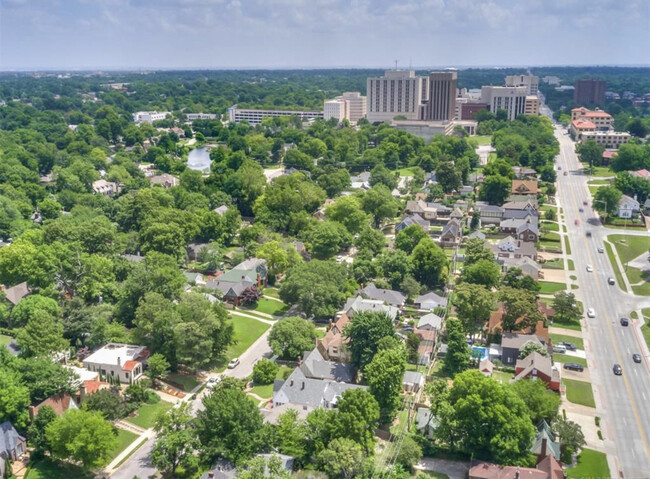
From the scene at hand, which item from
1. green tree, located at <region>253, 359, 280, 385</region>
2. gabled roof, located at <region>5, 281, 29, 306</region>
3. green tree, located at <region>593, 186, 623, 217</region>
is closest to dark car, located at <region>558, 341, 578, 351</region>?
green tree, located at <region>253, 359, 280, 385</region>

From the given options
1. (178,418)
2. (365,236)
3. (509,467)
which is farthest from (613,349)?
(178,418)

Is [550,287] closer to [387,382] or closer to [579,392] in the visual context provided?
[579,392]

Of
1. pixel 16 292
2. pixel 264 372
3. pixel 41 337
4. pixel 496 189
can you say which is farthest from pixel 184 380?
pixel 496 189

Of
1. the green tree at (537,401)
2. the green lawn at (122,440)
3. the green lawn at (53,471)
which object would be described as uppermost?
the green tree at (537,401)

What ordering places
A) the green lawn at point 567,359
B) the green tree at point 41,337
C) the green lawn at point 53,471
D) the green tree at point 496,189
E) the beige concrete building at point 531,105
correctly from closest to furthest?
the green lawn at point 53,471, the green tree at point 41,337, the green lawn at point 567,359, the green tree at point 496,189, the beige concrete building at point 531,105

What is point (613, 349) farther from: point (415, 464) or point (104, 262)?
point (104, 262)

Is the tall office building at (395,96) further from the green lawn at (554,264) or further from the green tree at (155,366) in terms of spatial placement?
the green tree at (155,366)

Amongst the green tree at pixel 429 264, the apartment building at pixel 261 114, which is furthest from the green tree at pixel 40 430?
the apartment building at pixel 261 114
